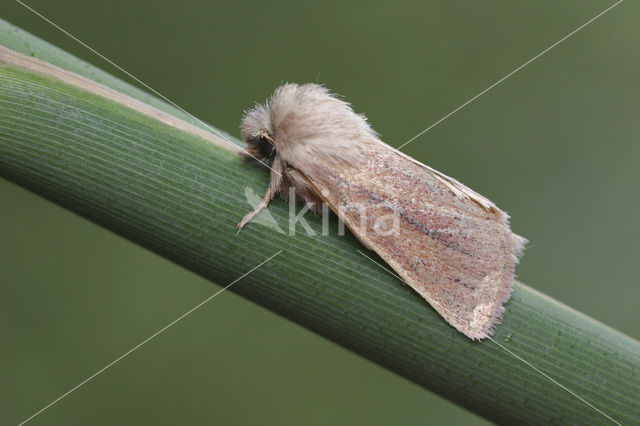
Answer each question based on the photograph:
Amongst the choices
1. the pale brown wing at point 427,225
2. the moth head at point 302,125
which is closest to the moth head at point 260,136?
the moth head at point 302,125

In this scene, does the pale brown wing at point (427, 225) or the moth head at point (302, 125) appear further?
the moth head at point (302, 125)

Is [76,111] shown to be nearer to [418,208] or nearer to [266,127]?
Answer: [266,127]

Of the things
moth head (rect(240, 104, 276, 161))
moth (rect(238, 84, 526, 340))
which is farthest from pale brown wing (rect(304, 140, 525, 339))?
moth head (rect(240, 104, 276, 161))

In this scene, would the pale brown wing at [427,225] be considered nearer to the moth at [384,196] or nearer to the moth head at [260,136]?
the moth at [384,196]

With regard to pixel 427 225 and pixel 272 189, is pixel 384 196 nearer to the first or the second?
pixel 427 225

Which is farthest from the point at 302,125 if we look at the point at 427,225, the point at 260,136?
the point at 427,225

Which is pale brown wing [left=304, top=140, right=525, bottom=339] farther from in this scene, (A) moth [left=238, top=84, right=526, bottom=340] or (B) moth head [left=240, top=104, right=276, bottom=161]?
(B) moth head [left=240, top=104, right=276, bottom=161]

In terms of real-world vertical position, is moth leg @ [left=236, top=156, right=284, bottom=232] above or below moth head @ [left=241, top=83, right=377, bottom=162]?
below

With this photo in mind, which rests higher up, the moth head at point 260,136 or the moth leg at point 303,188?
the moth head at point 260,136
